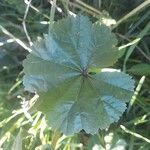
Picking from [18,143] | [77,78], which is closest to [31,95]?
[18,143]

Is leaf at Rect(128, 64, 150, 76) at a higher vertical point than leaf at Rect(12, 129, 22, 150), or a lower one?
higher

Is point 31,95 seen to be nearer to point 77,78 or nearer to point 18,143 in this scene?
point 18,143

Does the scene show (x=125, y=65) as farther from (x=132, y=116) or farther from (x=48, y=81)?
(x=48, y=81)

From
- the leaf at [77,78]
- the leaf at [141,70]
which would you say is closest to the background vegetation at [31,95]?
the leaf at [141,70]

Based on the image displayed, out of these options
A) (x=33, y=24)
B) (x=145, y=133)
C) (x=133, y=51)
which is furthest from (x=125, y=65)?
(x=33, y=24)

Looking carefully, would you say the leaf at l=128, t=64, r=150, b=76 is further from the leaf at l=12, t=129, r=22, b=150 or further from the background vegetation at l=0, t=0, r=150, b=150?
the leaf at l=12, t=129, r=22, b=150

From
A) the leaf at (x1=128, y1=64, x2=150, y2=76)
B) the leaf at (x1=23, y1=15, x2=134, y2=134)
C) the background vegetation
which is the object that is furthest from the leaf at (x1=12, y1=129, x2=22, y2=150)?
the leaf at (x1=128, y1=64, x2=150, y2=76)
